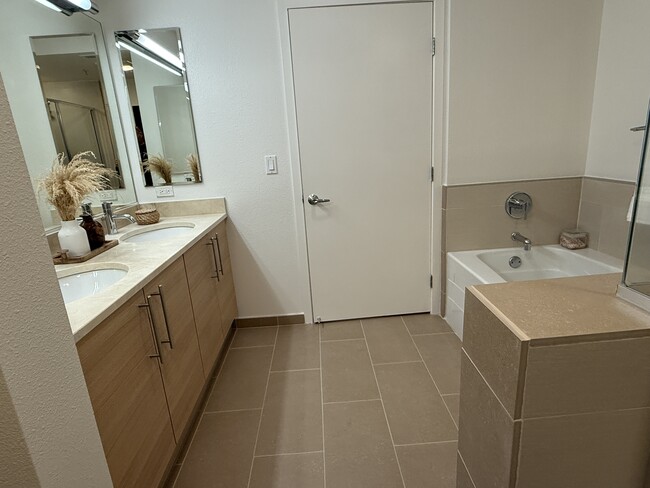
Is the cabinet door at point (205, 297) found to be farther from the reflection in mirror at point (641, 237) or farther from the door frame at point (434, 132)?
the reflection in mirror at point (641, 237)

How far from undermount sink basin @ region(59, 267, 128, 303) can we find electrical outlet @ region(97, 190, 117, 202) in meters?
0.85

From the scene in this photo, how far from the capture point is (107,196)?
2.20m

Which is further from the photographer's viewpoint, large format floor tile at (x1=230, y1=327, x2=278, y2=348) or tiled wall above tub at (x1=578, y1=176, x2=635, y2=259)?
large format floor tile at (x1=230, y1=327, x2=278, y2=348)

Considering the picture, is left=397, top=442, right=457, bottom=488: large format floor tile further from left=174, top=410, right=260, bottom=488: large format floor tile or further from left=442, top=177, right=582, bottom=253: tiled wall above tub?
left=442, top=177, right=582, bottom=253: tiled wall above tub

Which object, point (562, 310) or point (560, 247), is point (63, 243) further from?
point (560, 247)

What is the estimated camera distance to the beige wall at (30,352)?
22.5 inches

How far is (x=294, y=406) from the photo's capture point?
6.05ft

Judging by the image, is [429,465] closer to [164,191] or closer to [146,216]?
[146,216]

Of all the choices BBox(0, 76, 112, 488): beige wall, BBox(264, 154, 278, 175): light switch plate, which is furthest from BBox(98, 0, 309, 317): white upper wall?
BBox(0, 76, 112, 488): beige wall

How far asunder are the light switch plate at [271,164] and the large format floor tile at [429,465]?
177 centimetres

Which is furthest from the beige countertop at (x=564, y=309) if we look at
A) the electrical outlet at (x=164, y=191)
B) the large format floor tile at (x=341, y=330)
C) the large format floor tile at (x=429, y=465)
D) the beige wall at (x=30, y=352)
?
the electrical outlet at (x=164, y=191)

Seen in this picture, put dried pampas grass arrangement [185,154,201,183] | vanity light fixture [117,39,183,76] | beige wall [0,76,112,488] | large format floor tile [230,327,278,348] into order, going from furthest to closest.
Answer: large format floor tile [230,327,278,348]
dried pampas grass arrangement [185,154,201,183]
vanity light fixture [117,39,183,76]
beige wall [0,76,112,488]

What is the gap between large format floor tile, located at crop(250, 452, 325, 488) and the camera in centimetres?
142

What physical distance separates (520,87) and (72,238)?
2.65 meters
